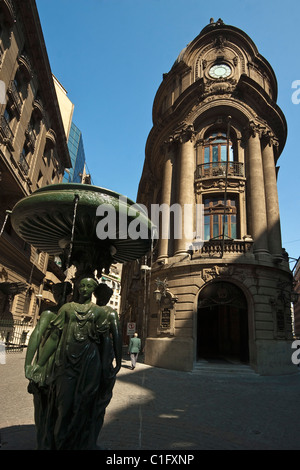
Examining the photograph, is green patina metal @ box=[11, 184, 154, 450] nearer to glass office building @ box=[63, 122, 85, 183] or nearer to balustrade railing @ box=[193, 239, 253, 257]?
balustrade railing @ box=[193, 239, 253, 257]

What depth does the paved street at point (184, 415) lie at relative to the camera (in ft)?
15.0

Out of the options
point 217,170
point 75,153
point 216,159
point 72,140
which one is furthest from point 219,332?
point 72,140

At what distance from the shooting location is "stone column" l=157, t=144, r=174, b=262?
1686cm

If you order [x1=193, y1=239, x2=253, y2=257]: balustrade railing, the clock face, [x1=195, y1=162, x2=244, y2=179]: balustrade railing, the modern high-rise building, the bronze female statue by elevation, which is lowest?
the bronze female statue

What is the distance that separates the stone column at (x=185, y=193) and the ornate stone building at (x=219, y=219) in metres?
0.06

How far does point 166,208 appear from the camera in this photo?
1784 centimetres

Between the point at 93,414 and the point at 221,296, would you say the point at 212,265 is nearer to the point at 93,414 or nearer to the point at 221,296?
the point at 221,296

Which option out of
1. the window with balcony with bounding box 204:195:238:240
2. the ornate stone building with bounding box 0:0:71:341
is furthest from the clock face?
the ornate stone building with bounding box 0:0:71:341

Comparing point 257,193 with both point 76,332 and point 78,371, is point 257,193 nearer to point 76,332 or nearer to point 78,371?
point 76,332

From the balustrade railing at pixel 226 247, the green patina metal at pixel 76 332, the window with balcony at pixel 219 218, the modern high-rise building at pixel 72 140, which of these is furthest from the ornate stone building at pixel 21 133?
the modern high-rise building at pixel 72 140

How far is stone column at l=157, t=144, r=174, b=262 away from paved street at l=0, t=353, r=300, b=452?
24.7 ft

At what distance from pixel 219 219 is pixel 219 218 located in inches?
2.4

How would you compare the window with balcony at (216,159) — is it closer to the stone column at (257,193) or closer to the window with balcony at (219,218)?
the stone column at (257,193)

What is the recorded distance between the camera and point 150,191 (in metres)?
24.9
